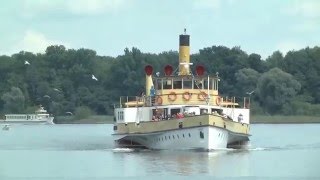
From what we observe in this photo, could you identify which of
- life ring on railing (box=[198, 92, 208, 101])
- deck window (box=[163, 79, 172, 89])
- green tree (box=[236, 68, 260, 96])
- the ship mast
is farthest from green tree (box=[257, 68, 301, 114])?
life ring on railing (box=[198, 92, 208, 101])

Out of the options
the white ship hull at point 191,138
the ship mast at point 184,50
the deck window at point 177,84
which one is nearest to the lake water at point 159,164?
the white ship hull at point 191,138

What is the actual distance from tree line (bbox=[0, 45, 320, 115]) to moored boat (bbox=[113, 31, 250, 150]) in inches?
3110

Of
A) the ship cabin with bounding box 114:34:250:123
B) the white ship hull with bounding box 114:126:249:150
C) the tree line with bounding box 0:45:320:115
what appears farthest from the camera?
the tree line with bounding box 0:45:320:115

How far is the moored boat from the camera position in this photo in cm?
7744

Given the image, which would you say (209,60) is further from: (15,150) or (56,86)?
(15,150)

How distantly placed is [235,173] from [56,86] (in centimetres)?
13021

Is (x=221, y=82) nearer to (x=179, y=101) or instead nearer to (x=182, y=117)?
(x=179, y=101)

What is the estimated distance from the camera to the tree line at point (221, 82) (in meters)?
166

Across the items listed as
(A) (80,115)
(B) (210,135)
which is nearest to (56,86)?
(A) (80,115)

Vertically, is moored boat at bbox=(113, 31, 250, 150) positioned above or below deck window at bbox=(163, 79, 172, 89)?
below

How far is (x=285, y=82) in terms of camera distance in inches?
6703

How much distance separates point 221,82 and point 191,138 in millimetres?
95720

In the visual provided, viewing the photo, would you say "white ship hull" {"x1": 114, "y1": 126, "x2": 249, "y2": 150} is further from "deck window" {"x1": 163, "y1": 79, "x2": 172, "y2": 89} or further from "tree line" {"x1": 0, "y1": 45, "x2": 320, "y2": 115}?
"tree line" {"x1": 0, "y1": 45, "x2": 320, "y2": 115}

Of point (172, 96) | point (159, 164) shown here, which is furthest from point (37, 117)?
point (159, 164)
